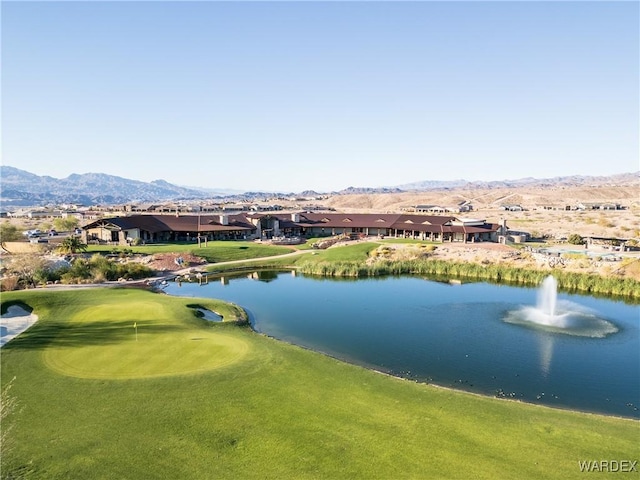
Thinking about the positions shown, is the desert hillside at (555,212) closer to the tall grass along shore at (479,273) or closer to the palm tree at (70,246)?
the tall grass along shore at (479,273)

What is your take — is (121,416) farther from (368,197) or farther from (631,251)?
(368,197)

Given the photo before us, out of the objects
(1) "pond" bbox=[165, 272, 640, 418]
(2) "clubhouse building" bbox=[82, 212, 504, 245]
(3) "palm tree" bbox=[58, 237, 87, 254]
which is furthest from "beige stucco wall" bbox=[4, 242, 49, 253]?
(1) "pond" bbox=[165, 272, 640, 418]

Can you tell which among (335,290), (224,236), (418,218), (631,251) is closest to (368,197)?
(418,218)

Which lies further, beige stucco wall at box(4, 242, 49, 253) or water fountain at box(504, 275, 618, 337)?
beige stucco wall at box(4, 242, 49, 253)

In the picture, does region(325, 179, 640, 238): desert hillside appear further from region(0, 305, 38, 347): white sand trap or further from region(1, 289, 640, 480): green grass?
region(0, 305, 38, 347): white sand trap

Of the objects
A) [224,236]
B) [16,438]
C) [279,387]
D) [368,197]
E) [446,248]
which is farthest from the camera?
[368,197]

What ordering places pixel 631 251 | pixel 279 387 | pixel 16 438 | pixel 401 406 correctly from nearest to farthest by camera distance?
pixel 16 438
pixel 401 406
pixel 279 387
pixel 631 251

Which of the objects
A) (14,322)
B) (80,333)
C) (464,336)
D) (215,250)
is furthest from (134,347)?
(215,250)
